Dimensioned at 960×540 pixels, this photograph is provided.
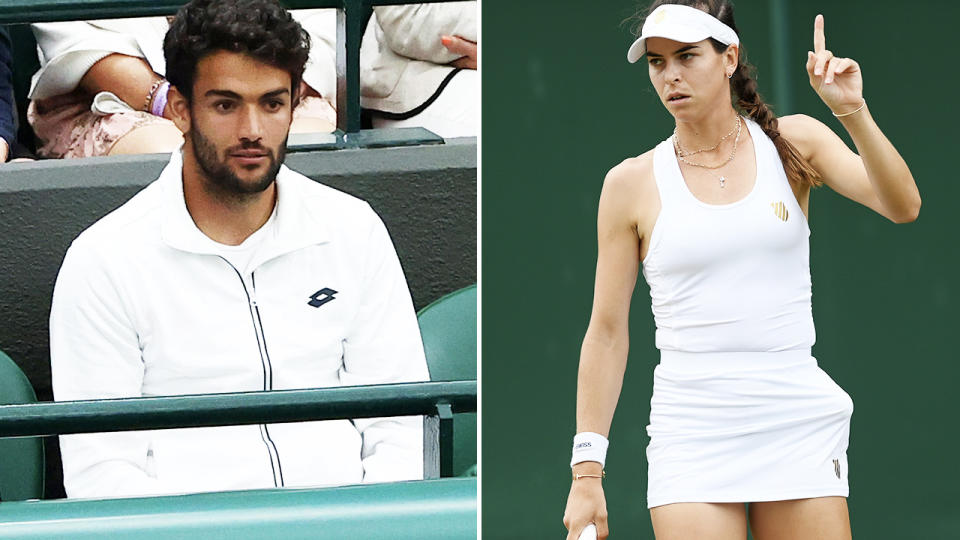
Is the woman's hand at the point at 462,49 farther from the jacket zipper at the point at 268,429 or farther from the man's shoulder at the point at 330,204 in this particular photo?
the jacket zipper at the point at 268,429

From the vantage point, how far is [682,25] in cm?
157

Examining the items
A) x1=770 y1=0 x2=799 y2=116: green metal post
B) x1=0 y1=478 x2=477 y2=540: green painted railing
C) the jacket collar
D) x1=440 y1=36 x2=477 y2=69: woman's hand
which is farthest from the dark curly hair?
x1=770 y1=0 x2=799 y2=116: green metal post

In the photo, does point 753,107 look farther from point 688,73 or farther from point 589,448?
point 589,448

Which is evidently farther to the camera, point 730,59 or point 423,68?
point 423,68

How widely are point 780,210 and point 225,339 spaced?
87cm

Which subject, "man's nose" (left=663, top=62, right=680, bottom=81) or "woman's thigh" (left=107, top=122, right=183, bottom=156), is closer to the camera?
"man's nose" (left=663, top=62, right=680, bottom=81)

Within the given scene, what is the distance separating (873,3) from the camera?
305cm

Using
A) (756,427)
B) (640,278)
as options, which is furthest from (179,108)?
(640,278)

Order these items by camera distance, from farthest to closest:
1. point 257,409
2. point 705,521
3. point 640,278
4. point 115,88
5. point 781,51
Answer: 1. point 781,51
2. point 640,278
3. point 115,88
4. point 257,409
5. point 705,521

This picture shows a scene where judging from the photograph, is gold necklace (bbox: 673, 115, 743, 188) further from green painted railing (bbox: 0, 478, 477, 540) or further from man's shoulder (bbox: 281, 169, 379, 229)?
man's shoulder (bbox: 281, 169, 379, 229)

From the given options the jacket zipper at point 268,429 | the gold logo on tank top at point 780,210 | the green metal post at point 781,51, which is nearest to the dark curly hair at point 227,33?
the jacket zipper at point 268,429

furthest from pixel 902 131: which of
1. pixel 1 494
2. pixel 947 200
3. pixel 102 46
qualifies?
pixel 1 494

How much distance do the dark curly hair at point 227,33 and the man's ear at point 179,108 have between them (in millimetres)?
11

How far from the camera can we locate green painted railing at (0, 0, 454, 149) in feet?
6.59
